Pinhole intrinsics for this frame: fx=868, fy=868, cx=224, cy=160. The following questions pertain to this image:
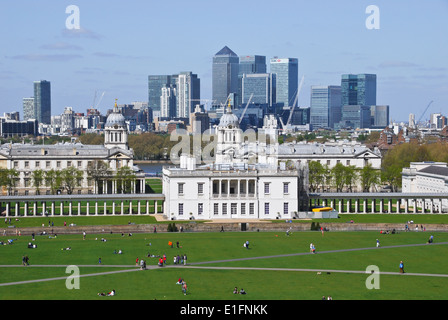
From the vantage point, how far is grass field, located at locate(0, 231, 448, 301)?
48031 millimetres

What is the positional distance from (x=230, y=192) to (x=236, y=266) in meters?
34.0

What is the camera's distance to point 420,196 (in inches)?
3701

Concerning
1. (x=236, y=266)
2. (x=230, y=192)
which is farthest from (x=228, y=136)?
(x=236, y=266)

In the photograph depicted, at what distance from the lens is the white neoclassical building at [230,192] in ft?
291

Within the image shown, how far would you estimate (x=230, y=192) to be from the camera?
90688 millimetres

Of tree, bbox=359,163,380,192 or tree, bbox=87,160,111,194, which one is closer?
tree, bbox=359,163,380,192

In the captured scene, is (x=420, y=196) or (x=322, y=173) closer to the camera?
(x=420, y=196)

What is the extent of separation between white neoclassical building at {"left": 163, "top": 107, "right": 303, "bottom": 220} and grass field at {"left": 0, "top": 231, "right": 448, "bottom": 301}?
13155mm

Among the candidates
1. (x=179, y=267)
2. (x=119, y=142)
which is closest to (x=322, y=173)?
(x=119, y=142)

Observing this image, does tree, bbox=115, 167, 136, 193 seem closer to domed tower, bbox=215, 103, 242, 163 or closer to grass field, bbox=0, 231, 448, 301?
domed tower, bbox=215, 103, 242, 163

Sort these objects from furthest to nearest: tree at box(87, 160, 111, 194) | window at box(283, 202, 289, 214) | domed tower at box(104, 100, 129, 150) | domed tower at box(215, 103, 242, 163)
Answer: domed tower at box(104, 100, 129, 150)
domed tower at box(215, 103, 242, 163)
tree at box(87, 160, 111, 194)
window at box(283, 202, 289, 214)

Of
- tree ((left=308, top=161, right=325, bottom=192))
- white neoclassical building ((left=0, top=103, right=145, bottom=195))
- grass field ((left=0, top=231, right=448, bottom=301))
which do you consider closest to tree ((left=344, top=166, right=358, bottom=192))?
tree ((left=308, top=161, right=325, bottom=192))
